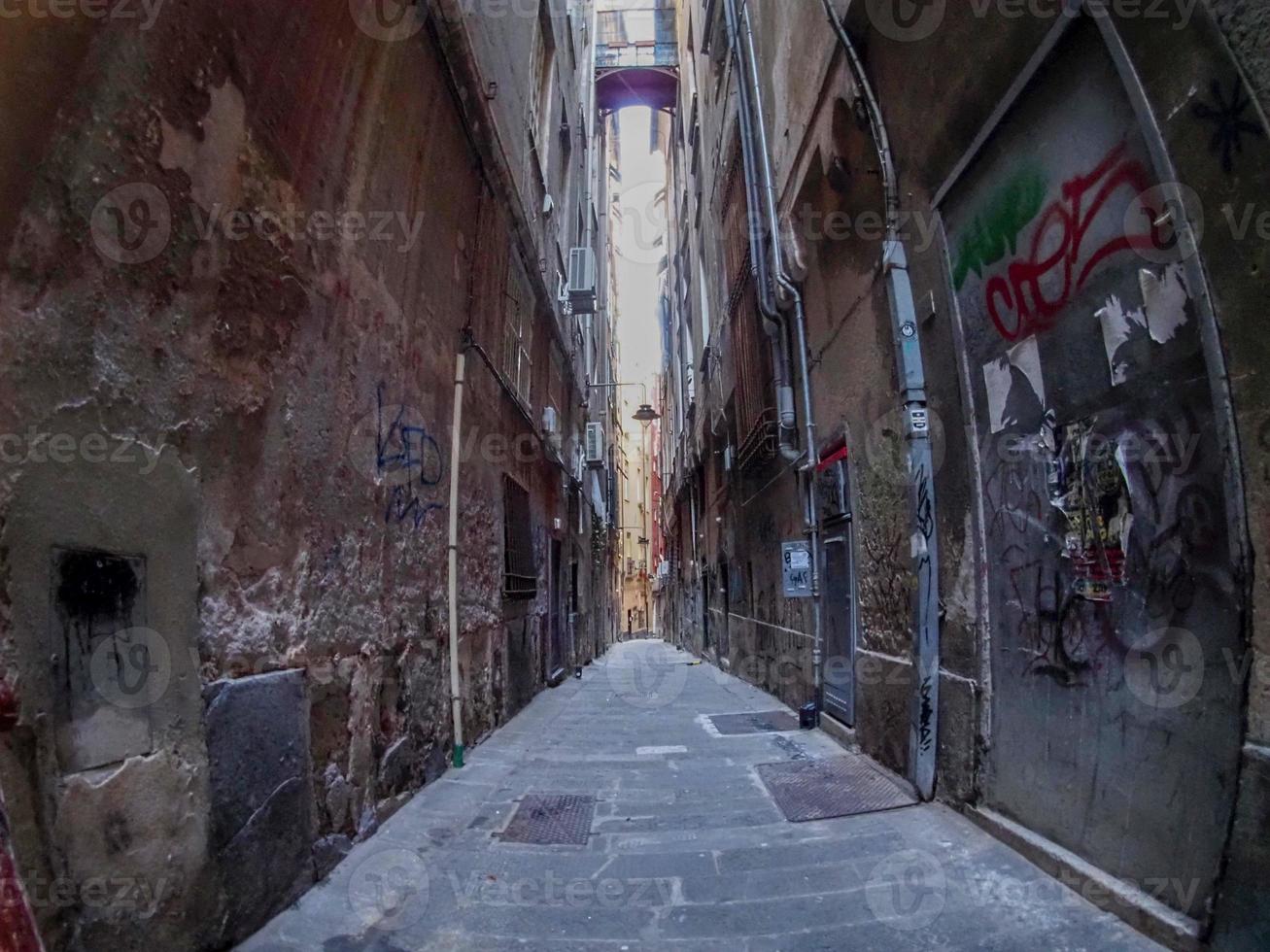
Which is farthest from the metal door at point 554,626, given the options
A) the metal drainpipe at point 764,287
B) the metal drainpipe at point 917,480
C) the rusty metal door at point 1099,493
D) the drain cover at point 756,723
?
the rusty metal door at point 1099,493

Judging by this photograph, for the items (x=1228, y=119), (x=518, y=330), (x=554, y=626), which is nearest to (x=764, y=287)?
(x=518, y=330)

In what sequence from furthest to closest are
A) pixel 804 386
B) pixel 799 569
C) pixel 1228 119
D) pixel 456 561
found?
pixel 804 386 → pixel 799 569 → pixel 456 561 → pixel 1228 119

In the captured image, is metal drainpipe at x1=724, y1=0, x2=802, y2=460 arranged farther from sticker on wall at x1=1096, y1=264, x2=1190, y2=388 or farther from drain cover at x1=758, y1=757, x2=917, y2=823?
sticker on wall at x1=1096, y1=264, x2=1190, y2=388

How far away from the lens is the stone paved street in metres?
2.50

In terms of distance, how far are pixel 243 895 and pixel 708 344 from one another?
11864 mm

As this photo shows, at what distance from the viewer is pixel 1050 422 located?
3064mm

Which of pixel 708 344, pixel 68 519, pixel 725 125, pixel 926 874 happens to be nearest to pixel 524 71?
pixel 725 125

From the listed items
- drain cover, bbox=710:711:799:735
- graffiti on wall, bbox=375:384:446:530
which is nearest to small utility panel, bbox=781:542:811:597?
drain cover, bbox=710:711:799:735

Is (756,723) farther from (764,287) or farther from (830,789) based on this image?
(764,287)

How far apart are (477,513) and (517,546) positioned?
1691 millimetres

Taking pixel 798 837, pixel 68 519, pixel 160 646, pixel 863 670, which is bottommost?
pixel 798 837

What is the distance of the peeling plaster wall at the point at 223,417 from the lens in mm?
1868

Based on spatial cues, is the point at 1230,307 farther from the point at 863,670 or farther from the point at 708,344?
the point at 708,344

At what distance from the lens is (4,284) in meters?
1.75
